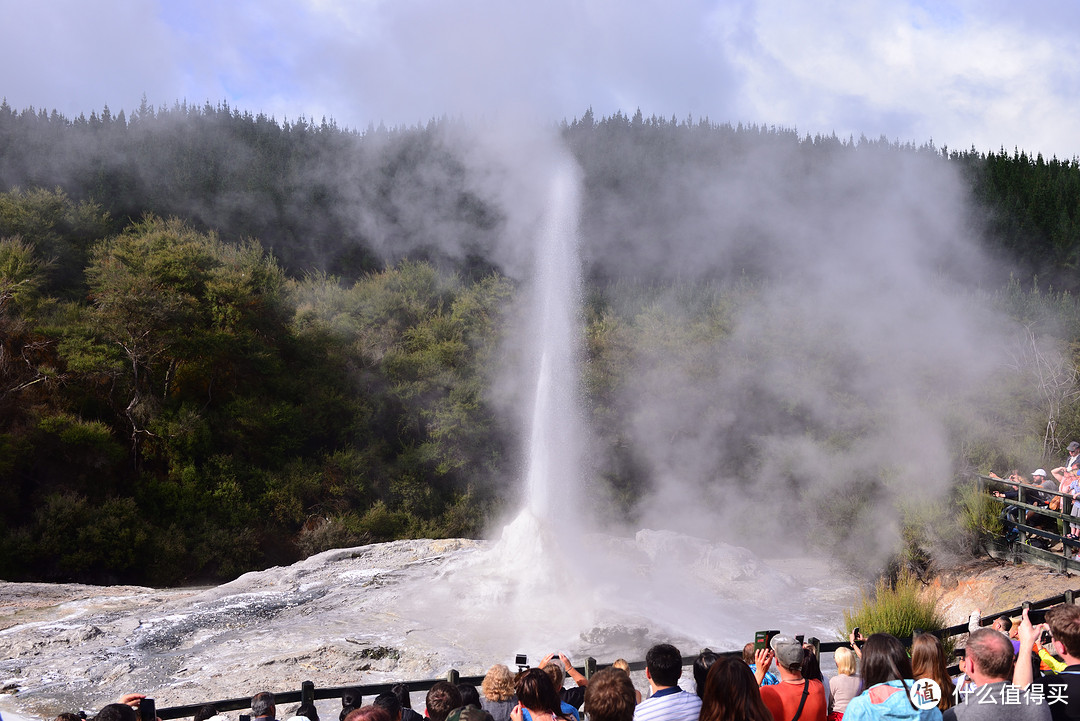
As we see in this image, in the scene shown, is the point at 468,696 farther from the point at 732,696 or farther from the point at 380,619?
the point at 380,619

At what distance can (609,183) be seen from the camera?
75.0 ft

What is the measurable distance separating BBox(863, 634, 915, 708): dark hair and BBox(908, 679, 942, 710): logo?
0.16 feet

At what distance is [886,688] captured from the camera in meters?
2.27

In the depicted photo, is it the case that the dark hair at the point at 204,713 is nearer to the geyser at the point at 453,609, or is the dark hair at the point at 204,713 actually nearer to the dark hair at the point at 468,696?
the dark hair at the point at 468,696

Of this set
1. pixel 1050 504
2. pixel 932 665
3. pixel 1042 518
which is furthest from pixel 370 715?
pixel 1042 518

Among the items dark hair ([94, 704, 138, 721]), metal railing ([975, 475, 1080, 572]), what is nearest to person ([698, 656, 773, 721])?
dark hair ([94, 704, 138, 721])

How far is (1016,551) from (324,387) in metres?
11.9

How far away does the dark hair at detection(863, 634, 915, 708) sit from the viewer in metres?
2.37

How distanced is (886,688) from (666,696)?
64cm

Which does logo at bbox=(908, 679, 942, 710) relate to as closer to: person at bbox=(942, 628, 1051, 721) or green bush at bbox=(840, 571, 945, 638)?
person at bbox=(942, 628, 1051, 721)

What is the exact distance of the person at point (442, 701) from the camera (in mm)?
2492

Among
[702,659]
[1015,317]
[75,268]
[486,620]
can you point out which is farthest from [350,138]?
[702,659]

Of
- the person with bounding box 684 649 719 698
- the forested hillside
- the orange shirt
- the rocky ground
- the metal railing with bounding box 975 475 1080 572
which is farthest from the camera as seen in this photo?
the forested hillside

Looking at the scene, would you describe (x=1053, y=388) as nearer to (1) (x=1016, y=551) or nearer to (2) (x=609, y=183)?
(1) (x=1016, y=551)
